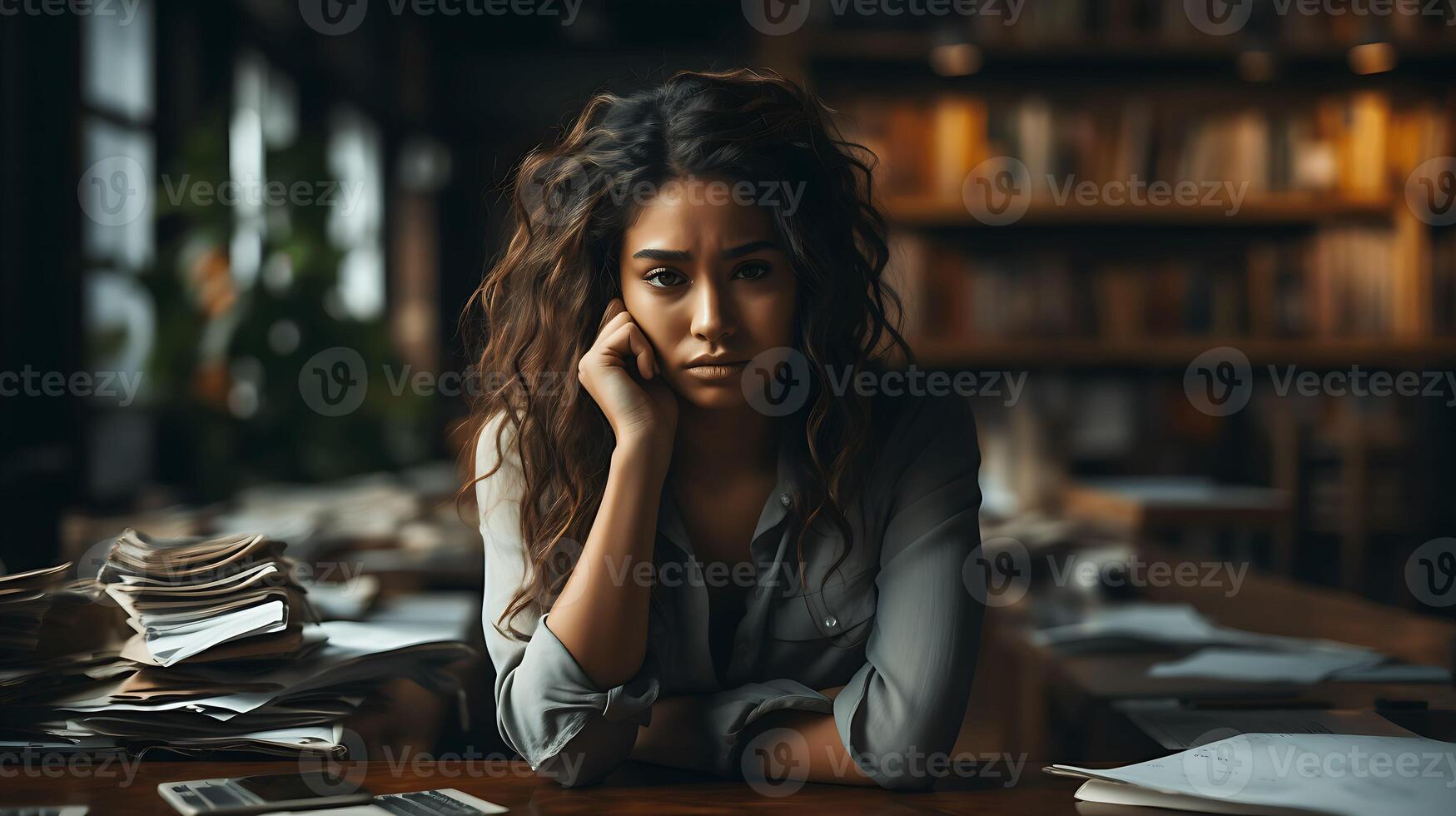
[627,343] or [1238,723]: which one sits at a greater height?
[627,343]

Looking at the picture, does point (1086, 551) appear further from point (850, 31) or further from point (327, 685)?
point (850, 31)

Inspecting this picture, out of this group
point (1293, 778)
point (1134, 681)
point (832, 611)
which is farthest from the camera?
point (1134, 681)

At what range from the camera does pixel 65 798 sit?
87 cm

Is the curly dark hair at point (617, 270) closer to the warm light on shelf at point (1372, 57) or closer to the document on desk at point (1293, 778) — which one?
the document on desk at point (1293, 778)

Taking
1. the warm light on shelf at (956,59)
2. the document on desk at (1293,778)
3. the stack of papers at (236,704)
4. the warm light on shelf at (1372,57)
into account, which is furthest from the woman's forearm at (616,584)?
the warm light on shelf at (1372,57)

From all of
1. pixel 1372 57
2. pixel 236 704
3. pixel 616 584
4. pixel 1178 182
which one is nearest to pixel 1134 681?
pixel 616 584

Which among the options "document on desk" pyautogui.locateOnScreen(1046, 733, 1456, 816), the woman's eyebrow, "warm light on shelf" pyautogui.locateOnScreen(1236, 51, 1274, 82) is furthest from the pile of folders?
"warm light on shelf" pyautogui.locateOnScreen(1236, 51, 1274, 82)

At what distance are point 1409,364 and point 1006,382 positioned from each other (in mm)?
1403

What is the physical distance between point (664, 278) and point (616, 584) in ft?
0.93

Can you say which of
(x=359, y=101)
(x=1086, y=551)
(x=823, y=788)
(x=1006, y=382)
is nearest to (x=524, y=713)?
(x=823, y=788)

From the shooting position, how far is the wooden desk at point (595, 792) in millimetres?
858

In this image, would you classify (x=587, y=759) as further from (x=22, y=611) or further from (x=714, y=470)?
(x=22, y=611)

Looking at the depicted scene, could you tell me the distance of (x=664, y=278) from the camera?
1046 mm

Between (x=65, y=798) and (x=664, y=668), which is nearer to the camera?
(x=65, y=798)
